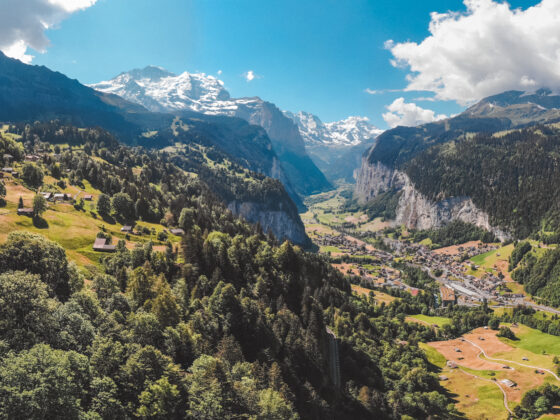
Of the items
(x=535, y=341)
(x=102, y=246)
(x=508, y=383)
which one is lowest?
(x=508, y=383)

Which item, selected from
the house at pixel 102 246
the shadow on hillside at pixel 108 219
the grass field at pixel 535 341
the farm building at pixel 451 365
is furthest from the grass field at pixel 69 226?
the grass field at pixel 535 341

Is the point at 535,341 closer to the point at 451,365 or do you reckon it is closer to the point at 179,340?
the point at 451,365

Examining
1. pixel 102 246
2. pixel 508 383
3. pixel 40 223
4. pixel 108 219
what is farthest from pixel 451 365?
pixel 40 223

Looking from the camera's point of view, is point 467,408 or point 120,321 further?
point 467,408

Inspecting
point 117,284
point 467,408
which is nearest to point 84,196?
point 117,284

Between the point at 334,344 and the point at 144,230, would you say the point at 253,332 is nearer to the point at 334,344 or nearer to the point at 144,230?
the point at 334,344

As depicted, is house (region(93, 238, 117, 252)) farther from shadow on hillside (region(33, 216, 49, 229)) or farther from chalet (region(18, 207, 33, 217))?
chalet (region(18, 207, 33, 217))
